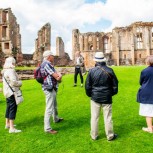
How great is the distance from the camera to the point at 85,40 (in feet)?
301

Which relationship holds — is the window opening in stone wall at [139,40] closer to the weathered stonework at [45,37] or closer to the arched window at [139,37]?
the arched window at [139,37]

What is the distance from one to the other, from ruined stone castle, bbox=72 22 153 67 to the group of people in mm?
74786

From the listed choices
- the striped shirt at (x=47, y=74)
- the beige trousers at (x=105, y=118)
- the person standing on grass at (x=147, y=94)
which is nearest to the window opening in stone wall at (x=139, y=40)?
the person standing on grass at (x=147, y=94)

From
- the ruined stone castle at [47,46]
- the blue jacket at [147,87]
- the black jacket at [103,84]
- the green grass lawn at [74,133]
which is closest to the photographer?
the green grass lawn at [74,133]

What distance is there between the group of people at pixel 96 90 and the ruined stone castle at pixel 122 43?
74786 millimetres

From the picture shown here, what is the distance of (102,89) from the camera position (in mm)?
8133

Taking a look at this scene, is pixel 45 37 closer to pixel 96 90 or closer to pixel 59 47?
pixel 59 47

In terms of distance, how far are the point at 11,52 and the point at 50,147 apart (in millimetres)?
63420

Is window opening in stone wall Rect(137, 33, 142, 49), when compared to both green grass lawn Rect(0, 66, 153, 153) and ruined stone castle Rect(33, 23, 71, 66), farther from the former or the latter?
green grass lawn Rect(0, 66, 153, 153)

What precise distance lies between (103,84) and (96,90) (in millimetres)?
261

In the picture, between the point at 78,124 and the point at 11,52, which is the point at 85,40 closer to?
the point at 11,52

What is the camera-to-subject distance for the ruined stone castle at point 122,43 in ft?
284

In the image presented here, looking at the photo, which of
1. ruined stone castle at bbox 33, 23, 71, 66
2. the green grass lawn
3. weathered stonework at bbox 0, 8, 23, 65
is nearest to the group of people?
the green grass lawn

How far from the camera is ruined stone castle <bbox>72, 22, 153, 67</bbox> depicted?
86.4 m
